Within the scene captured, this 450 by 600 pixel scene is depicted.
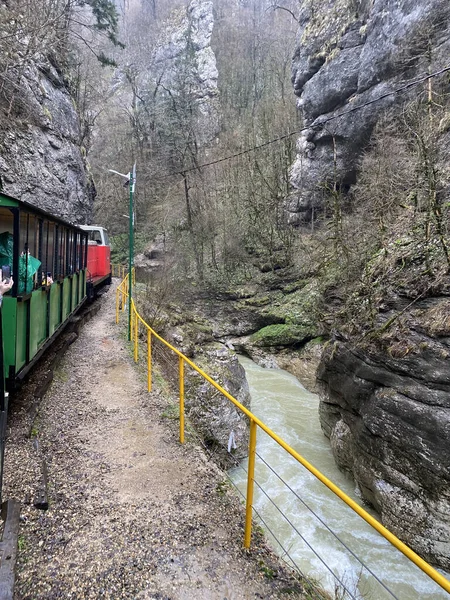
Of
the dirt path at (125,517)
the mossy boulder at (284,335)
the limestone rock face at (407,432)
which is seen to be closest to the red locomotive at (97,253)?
the mossy boulder at (284,335)

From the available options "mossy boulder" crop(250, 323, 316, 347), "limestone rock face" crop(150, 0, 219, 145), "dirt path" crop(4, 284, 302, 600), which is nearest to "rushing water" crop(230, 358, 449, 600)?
"dirt path" crop(4, 284, 302, 600)

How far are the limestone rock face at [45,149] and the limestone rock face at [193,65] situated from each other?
1163cm

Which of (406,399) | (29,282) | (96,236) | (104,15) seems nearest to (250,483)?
(29,282)

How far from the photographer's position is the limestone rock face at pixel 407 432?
556 centimetres

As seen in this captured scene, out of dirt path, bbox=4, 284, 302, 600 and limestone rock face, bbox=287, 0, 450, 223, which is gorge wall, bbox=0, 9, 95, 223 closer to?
limestone rock face, bbox=287, 0, 450, 223

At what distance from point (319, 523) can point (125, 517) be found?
4780 mm

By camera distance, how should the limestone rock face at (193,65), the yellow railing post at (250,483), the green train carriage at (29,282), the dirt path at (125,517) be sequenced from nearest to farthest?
the dirt path at (125,517), the yellow railing post at (250,483), the green train carriage at (29,282), the limestone rock face at (193,65)

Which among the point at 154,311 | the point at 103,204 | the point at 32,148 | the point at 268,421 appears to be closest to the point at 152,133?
the point at 103,204

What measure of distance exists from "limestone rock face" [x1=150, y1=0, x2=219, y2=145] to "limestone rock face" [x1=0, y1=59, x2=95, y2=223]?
1163 centimetres

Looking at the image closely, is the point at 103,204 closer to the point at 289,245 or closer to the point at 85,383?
the point at 289,245

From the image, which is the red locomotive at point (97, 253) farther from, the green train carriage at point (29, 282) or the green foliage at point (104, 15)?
the green foliage at point (104, 15)

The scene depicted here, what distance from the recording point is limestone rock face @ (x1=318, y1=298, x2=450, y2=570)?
556 centimetres

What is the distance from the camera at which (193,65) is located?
1332 inches

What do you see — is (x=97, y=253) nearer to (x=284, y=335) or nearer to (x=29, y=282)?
(x=284, y=335)
